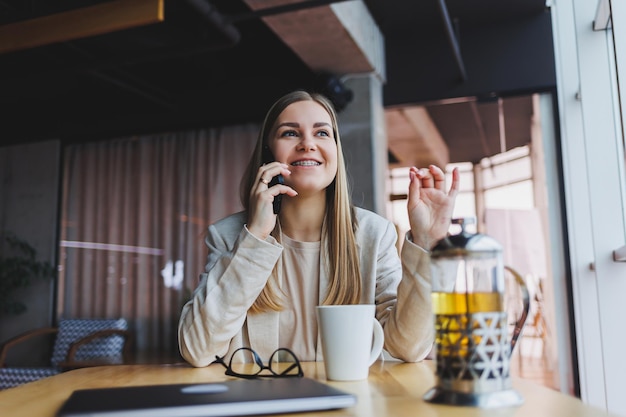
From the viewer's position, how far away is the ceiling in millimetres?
4469

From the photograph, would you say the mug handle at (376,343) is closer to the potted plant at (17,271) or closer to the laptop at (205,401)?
the laptop at (205,401)

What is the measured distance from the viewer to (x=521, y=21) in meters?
4.87

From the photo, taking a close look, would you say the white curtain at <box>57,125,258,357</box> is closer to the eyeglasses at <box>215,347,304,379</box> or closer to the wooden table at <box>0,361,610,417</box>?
the eyeglasses at <box>215,347,304,379</box>

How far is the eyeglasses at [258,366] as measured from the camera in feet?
3.38

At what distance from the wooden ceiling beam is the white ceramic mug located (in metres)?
2.57

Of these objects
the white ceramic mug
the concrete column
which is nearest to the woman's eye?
the white ceramic mug

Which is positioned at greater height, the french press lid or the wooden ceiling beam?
the wooden ceiling beam

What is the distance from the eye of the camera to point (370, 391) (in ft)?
2.86

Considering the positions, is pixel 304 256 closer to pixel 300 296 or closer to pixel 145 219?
pixel 300 296

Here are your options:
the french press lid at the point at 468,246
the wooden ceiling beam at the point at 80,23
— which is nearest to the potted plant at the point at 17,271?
the wooden ceiling beam at the point at 80,23

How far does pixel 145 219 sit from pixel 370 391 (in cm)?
508

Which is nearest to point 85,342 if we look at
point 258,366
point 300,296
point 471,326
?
point 300,296

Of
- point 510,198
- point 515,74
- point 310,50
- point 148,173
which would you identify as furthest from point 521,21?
point 148,173

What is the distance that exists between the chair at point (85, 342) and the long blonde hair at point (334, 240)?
11.6 ft
